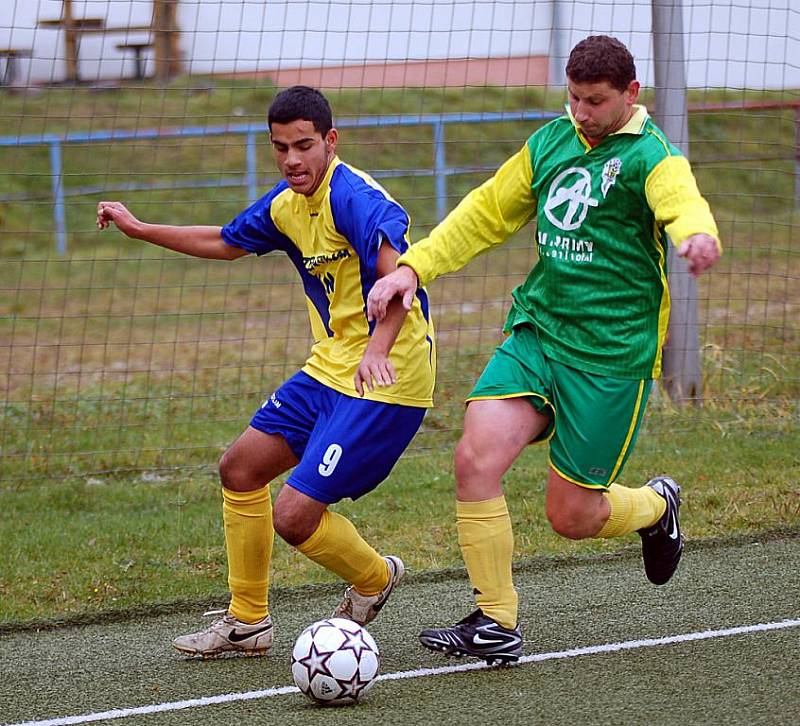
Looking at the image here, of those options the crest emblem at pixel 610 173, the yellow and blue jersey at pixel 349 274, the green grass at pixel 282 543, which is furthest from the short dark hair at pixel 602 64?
the green grass at pixel 282 543

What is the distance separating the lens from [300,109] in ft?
14.6

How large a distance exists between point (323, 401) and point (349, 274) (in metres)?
0.45

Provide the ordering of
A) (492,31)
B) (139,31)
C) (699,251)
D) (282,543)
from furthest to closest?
(139,31), (492,31), (282,543), (699,251)

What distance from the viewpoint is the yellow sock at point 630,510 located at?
4.64 meters

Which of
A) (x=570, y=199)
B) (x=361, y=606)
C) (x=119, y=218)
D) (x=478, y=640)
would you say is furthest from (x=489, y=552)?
(x=119, y=218)

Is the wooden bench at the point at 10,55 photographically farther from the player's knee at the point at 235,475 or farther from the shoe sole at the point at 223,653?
the shoe sole at the point at 223,653

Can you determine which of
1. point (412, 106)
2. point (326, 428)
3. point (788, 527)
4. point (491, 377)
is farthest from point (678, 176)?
point (412, 106)

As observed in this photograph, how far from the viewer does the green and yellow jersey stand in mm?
4211

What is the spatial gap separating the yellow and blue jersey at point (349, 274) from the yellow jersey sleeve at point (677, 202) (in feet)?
2.83

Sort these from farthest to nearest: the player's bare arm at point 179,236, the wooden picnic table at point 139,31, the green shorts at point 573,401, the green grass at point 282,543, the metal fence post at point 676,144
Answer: the wooden picnic table at point 139,31
the metal fence post at point 676,144
the green grass at point 282,543
the player's bare arm at point 179,236
the green shorts at point 573,401

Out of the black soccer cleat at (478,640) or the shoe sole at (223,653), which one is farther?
the shoe sole at (223,653)

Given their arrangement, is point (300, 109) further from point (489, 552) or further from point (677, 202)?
point (489, 552)

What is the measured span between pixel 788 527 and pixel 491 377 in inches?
97.5

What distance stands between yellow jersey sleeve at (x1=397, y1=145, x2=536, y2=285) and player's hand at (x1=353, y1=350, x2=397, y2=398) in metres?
0.40
